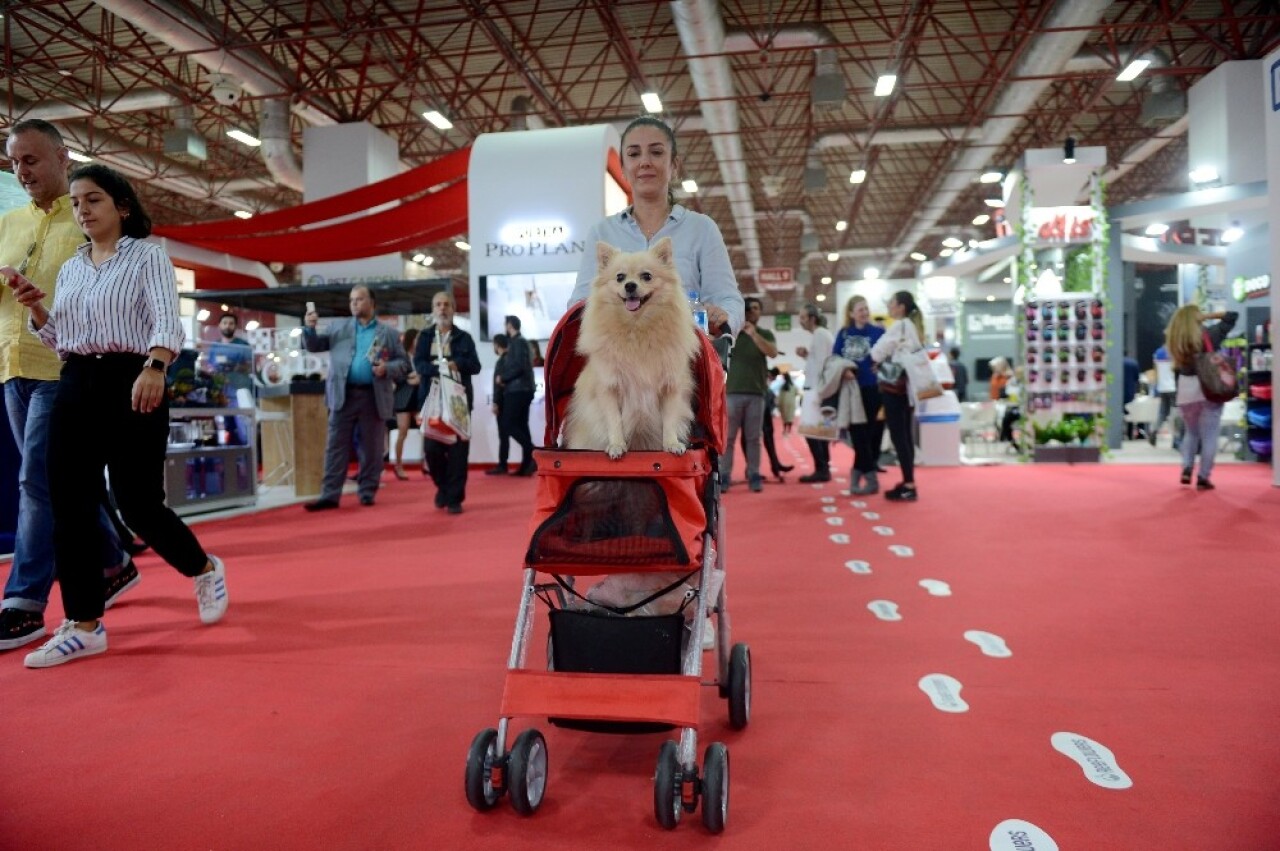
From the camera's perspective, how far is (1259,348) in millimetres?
8539

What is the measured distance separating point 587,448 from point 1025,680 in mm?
1414

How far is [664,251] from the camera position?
195cm

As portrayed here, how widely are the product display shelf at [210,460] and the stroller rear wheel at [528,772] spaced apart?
5002 mm

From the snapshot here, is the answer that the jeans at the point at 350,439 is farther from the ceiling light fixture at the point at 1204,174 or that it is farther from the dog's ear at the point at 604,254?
the ceiling light fixture at the point at 1204,174

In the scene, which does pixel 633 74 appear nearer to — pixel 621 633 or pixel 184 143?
pixel 184 143

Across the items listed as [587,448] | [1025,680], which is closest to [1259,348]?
[1025,680]

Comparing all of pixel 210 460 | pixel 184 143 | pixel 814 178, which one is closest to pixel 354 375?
pixel 210 460

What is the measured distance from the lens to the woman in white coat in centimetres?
594

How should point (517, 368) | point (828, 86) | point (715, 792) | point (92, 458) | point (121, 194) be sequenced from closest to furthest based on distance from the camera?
point (715, 792) < point (92, 458) < point (121, 194) < point (517, 368) < point (828, 86)

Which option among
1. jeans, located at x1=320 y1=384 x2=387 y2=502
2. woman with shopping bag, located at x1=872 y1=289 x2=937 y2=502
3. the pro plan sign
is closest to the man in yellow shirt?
jeans, located at x1=320 y1=384 x2=387 y2=502

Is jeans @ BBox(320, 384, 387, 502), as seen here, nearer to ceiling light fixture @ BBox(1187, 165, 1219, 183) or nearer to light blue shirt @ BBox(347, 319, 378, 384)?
light blue shirt @ BBox(347, 319, 378, 384)

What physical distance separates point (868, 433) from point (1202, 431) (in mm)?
2857

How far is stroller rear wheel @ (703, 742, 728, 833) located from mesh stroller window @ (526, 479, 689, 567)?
37 centimetres

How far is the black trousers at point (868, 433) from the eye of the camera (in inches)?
252
